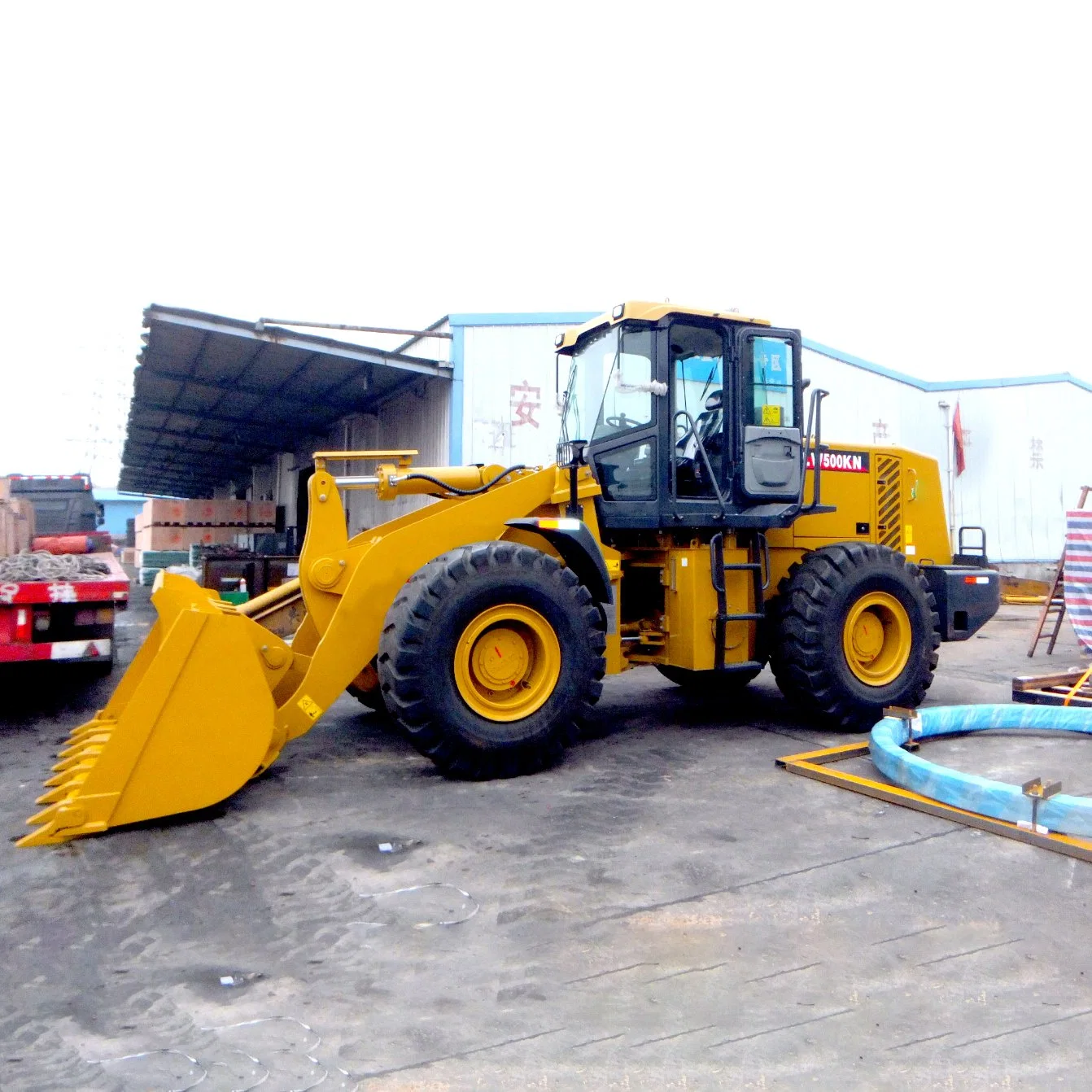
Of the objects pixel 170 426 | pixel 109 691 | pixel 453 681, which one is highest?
pixel 170 426

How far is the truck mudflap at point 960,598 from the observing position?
7.26 m

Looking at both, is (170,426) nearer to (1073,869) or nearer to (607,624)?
(607,624)

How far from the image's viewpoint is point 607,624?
18.9 feet

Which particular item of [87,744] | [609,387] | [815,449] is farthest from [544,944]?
[815,449]

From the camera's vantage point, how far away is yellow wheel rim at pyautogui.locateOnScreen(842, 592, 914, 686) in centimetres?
656

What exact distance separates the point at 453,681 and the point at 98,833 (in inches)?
71.8

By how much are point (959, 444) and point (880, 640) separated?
17.0 metres

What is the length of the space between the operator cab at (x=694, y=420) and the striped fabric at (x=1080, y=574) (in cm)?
396

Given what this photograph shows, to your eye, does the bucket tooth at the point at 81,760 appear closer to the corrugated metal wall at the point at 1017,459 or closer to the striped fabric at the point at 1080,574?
the striped fabric at the point at 1080,574

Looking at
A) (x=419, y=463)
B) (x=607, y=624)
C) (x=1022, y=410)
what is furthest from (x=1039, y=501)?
(x=607, y=624)

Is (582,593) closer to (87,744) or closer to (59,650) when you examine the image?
(87,744)

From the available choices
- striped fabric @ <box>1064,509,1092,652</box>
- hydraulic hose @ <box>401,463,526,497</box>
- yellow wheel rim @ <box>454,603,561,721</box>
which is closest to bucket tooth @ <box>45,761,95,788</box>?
yellow wheel rim @ <box>454,603,561,721</box>

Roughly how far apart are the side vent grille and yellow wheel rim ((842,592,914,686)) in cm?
90

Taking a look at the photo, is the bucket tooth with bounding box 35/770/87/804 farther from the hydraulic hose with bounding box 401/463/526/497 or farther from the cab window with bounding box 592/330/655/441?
the cab window with bounding box 592/330/655/441
